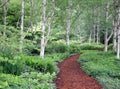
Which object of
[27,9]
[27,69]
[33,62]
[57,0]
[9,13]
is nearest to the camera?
[27,69]

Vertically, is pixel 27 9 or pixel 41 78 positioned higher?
pixel 27 9

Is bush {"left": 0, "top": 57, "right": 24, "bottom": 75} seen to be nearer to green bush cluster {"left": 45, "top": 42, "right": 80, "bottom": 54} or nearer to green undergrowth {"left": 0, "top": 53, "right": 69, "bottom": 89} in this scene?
green undergrowth {"left": 0, "top": 53, "right": 69, "bottom": 89}

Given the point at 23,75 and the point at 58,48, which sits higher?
the point at 58,48

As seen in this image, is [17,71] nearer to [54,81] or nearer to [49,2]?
[54,81]

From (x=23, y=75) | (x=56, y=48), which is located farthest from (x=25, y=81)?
(x=56, y=48)

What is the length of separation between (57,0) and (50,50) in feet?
17.4

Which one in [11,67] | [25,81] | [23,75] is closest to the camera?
[25,81]

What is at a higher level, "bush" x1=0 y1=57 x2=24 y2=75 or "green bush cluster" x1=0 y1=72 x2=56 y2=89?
"bush" x1=0 y1=57 x2=24 y2=75

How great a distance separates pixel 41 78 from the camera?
30.5ft

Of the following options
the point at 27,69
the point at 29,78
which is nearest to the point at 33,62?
the point at 27,69

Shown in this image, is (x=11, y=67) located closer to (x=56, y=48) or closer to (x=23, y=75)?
(x=23, y=75)

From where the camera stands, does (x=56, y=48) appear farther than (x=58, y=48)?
No

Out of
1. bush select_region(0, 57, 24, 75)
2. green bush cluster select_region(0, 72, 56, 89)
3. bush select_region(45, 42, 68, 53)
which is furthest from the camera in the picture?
bush select_region(45, 42, 68, 53)

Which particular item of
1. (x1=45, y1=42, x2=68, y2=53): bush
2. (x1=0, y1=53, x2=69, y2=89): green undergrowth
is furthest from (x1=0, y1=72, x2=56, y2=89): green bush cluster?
(x1=45, y1=42, x2=68, y2=53): bush
